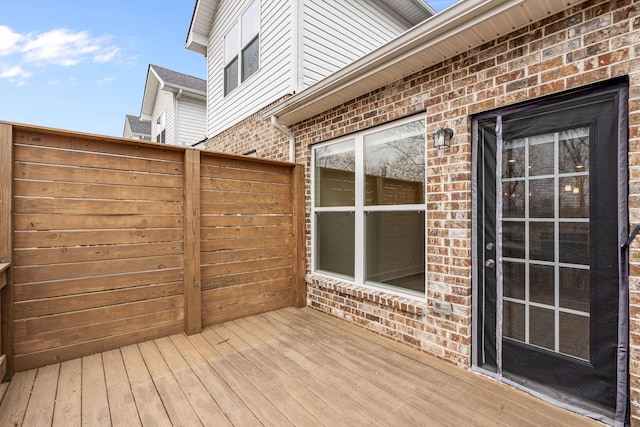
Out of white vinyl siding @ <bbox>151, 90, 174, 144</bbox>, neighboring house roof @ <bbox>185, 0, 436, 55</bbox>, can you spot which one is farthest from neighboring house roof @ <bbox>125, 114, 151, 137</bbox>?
neighboring house roof @ <bbox>185, 0, 436, 55</bbox>

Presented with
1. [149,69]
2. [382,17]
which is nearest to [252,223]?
[382,17]

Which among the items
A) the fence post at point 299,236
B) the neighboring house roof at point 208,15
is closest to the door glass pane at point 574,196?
the fence post at point 299,236

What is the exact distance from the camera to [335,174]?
12.7ft

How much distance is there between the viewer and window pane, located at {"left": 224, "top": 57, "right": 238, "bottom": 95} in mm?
6250

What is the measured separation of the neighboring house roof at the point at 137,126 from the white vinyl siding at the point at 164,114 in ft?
8.43

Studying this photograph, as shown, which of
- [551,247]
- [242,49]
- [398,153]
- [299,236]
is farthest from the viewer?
[242,49]

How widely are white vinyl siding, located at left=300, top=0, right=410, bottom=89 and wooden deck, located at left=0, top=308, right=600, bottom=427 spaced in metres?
4.07

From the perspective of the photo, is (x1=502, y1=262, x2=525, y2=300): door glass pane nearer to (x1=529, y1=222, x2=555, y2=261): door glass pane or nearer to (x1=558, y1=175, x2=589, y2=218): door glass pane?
(x1=529, y1=222, x2=555, y2=261): door glass pane

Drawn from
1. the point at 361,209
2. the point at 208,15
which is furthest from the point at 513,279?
the point at 208,15

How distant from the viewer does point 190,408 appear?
201 cm

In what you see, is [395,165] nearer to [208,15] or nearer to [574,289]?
[574,289]

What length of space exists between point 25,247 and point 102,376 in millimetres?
1272

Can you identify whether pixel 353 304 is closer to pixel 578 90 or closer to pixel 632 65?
pixel 578 90

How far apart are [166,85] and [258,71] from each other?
5.67 metres
